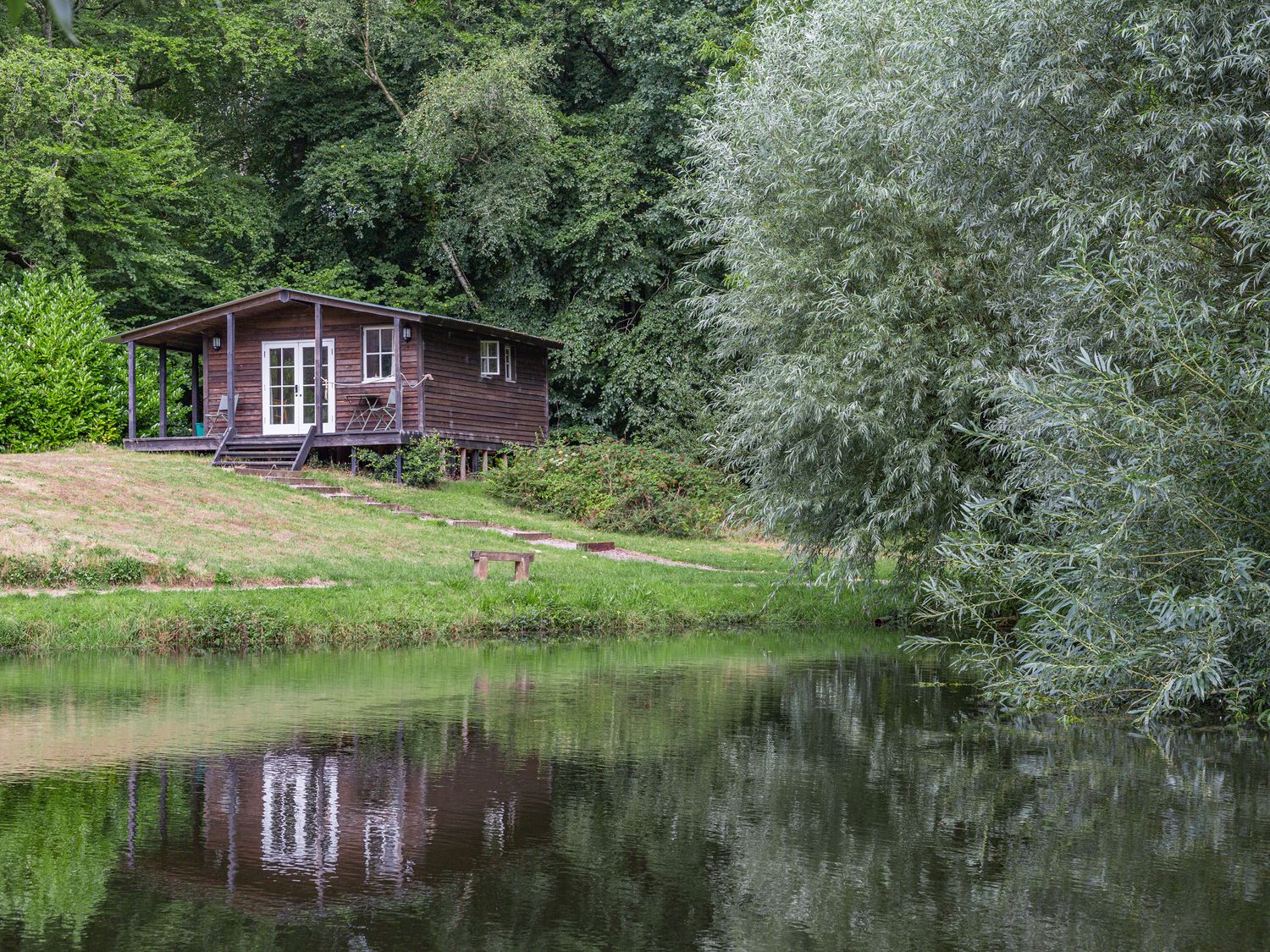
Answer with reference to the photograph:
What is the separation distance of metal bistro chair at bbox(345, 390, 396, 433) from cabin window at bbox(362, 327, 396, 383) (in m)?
0.58

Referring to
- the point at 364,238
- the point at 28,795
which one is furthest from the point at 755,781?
the point at 364,238

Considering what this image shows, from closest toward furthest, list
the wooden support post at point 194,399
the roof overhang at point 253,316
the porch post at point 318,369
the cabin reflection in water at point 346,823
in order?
the cabin reflection in water at point 346,823 → the porch post at point 318,369 → the roof overhang at point 253,316 → the wooden support post at point 194,399

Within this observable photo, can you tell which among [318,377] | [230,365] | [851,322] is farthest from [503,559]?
[230,365]

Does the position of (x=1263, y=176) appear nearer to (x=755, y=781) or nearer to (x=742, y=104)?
(x=755, y=781)

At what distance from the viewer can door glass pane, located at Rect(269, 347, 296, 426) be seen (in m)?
Result: 31.5

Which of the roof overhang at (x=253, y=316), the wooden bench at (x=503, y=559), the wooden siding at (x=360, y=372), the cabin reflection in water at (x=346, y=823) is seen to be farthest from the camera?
the wooden siding at (x=360, y=372)

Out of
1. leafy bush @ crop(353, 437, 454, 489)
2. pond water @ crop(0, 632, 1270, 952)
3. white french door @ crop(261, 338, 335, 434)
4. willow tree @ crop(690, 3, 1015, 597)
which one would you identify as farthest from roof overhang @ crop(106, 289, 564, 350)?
pond water @ crop(0, 632, 1270, 952)

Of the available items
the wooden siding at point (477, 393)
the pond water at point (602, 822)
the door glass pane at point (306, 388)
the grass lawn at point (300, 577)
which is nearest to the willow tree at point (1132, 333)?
the pond water at point (602, 822)

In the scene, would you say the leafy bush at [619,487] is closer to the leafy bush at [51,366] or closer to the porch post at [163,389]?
the porch post at [163,389]

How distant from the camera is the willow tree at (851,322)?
15078 millimetres

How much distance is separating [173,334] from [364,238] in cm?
921

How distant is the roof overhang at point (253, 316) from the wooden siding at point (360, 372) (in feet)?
1.53

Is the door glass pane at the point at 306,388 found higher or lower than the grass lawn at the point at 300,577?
higher

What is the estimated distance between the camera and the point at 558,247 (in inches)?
1410
